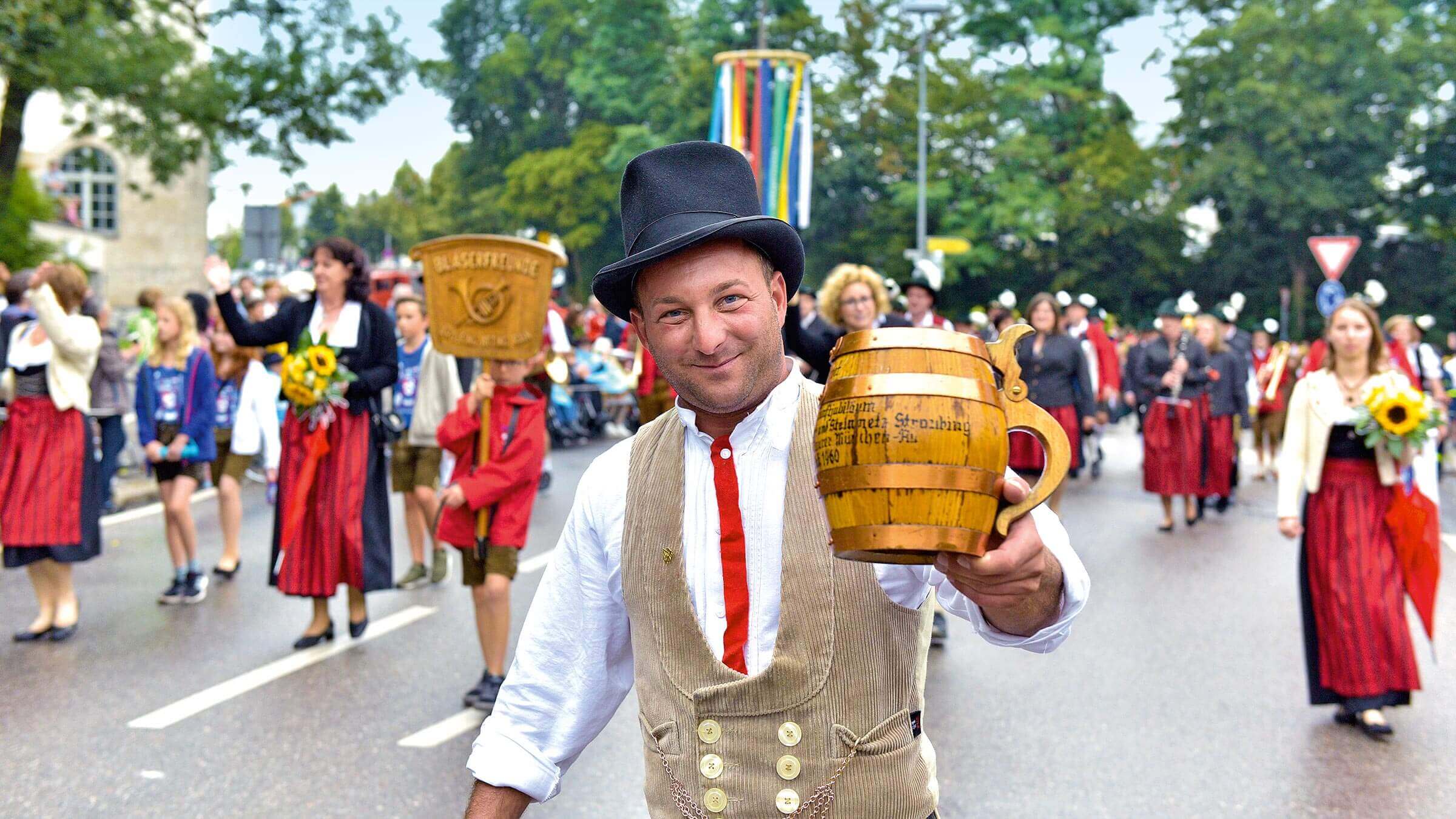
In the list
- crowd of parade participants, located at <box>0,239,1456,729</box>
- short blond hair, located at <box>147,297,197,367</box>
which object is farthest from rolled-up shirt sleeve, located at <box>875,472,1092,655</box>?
short blond hair, located at <box>147,297,197,367</box>

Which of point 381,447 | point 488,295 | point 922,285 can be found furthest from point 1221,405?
point 488,295

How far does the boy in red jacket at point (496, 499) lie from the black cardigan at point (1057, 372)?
5336 mm

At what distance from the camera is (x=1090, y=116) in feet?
146

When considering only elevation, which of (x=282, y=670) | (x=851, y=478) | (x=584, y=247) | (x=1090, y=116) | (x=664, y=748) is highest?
(x=1090, y=116)

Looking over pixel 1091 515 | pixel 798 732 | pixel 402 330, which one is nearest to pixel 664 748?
pixel 798 732

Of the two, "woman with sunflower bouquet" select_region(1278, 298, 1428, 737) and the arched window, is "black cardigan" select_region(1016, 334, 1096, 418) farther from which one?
the arched window

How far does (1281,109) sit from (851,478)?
43474 millimetres

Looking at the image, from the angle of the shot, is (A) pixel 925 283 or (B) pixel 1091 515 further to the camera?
(B) pixel 1091 515

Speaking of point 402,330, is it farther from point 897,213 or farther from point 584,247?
point 584,247

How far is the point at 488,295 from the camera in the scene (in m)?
6.66

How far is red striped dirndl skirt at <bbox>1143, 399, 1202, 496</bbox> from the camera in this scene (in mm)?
13141

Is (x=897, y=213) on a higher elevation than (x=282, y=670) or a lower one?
higher

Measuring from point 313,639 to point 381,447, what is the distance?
1.04 meters

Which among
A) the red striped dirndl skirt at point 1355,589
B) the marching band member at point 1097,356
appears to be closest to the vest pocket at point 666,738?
the red striped dirndl skirt at point 1355,589
